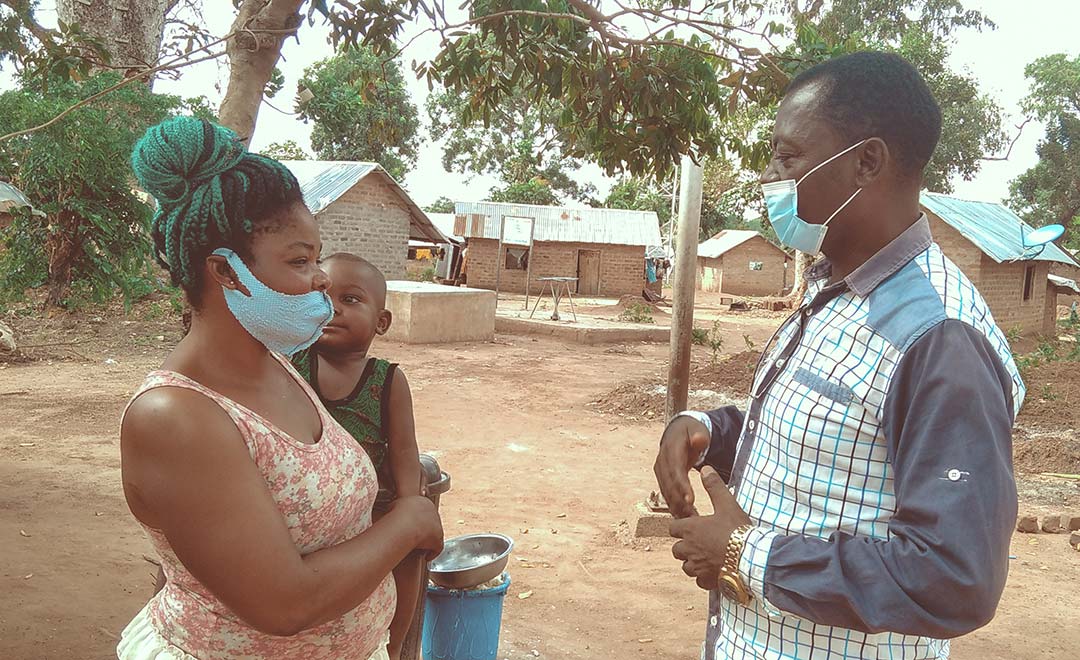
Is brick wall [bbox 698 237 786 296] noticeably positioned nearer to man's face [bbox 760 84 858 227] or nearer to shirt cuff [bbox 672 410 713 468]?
shirt cuff [bbox 672 410 713 468]

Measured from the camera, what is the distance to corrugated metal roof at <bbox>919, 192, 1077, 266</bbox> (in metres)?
20.5

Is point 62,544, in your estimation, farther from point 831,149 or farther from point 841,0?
point 841,0

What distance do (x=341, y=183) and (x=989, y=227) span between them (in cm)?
1663

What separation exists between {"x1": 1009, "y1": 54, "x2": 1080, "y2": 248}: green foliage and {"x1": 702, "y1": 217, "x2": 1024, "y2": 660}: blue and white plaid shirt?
36921mm

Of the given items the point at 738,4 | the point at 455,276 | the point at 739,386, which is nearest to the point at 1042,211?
the point at 455,276

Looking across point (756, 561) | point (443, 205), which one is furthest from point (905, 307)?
point (443, 205)

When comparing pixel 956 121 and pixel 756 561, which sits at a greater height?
pixel 956 121

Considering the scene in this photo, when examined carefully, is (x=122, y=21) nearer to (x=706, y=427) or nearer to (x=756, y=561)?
(x=706, y=427)

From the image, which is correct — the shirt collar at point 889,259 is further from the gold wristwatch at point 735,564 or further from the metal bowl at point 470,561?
the metal bowl at point 470,561

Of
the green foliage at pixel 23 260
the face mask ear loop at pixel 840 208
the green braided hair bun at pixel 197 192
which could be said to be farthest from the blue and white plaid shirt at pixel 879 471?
the green foliage at pixel 23 260

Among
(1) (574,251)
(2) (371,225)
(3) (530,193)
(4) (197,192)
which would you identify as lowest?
(4) (197,192)

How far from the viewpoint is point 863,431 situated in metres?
1.40

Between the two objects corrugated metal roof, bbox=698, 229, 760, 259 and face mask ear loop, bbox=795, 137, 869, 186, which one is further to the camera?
corrugated metal roof, bbox=698, 229, 760, 259

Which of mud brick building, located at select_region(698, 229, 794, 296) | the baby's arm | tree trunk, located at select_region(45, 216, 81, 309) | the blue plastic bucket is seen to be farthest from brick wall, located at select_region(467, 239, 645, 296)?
the baby's arm
